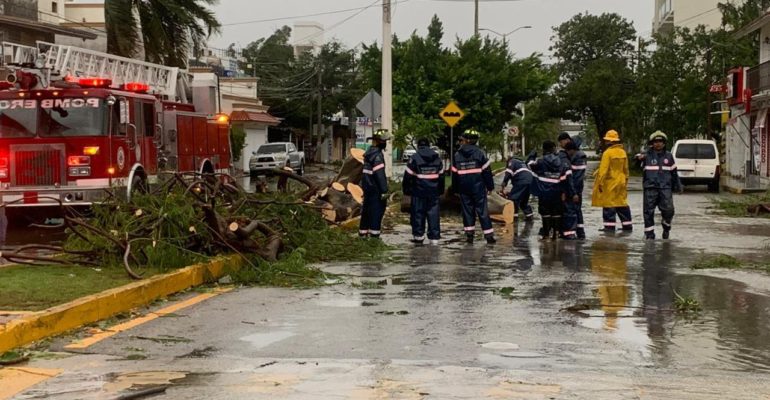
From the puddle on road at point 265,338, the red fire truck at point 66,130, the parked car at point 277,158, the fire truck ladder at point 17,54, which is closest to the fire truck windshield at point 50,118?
the red fire truck at point 66,130

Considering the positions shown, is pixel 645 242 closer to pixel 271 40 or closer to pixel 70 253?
pixel 70 253

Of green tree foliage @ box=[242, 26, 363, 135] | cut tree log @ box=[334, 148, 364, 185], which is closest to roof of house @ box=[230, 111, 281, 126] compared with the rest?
green tree foliage @ box=[242, 26, 363, 135]

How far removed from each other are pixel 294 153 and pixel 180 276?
35800 mm

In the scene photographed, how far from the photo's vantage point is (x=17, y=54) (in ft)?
55.9

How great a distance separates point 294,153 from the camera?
4516cm

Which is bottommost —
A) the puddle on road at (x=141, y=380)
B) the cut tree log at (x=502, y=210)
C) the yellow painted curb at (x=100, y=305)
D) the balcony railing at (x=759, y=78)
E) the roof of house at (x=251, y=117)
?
the puddle on road at (x=141, y=380)

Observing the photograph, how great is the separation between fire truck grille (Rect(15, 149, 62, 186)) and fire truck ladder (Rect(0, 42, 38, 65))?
A: 1874 mm

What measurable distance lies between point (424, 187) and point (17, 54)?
26.2 ft

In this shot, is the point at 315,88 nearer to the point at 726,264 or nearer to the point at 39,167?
the point at 39,167

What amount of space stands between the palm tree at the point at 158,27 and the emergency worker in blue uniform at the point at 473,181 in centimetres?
1346

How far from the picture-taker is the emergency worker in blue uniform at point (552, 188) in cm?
1509

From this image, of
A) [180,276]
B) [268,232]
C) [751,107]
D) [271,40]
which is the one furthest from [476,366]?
[271,40]

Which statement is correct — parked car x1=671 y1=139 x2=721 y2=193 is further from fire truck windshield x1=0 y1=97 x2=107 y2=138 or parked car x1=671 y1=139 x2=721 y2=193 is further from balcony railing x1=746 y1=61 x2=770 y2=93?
fire truck windshield x1=0 y1=97 x2=107 y2=138

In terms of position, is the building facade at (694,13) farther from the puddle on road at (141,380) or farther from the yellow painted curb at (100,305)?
the puddle on road at (141,380)
